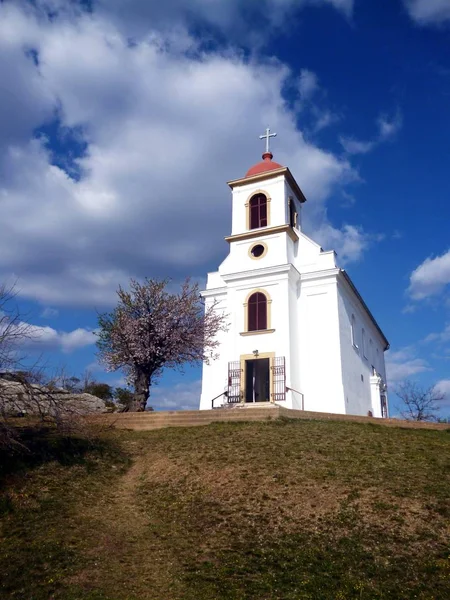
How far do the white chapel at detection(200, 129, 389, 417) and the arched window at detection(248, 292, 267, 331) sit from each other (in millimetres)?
50

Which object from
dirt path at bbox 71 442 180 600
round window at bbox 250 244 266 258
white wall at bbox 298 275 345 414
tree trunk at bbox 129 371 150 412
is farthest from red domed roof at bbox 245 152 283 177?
dirt path at bbox 71 442 180 600

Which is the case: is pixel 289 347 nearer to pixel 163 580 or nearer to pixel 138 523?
pixel 138 523

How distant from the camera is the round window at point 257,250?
27.7m

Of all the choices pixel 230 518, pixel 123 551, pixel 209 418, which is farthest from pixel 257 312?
pixel 123 551

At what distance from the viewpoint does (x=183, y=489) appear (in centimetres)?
1388

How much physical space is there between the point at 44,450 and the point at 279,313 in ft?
43.9

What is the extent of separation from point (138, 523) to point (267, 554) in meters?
3.31

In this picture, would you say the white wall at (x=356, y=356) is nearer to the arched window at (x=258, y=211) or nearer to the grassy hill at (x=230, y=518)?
the arched window at (x=258, y=211)

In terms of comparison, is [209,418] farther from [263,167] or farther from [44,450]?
[263,167]

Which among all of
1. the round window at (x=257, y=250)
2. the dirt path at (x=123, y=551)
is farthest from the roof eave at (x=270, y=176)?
the dirt path at (x=123, y=551)

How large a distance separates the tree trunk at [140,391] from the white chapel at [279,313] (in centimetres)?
364

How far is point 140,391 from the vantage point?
23.7 meters

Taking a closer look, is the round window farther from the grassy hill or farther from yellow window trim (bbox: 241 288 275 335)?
the grassy hill

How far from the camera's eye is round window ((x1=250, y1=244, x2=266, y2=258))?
2770cm
